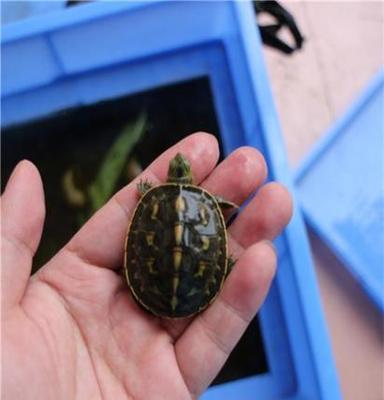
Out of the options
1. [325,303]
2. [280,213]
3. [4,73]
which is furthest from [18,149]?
[325,303]

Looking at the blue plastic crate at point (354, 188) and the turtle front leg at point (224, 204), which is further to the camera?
the blue plastic crate at point (354, 188)

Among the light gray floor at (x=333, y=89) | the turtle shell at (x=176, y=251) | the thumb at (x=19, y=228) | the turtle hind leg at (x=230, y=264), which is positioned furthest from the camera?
the light gray floor at (x=333, y=89)

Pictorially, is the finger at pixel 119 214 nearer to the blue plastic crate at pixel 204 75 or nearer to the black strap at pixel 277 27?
the blue plastic crate at pixel 204 75

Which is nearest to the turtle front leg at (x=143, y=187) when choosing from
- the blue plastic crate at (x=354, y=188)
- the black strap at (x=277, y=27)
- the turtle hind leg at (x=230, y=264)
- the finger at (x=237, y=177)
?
the finger at (x=237, y=177)

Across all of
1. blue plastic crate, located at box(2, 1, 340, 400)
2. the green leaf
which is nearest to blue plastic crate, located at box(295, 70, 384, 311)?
blue plastic crate, located at box(2, 1, 340, 400)

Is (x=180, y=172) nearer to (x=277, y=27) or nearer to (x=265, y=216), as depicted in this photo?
(x=265, y=216)

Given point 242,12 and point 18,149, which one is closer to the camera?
point 242,12

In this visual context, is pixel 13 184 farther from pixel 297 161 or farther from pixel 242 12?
pixel 297 161
